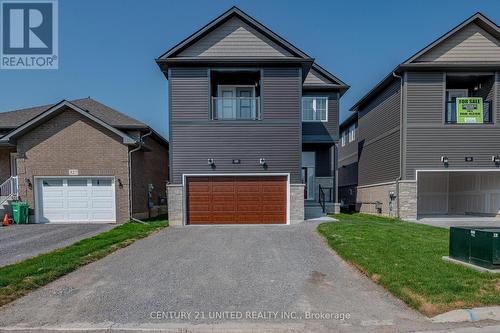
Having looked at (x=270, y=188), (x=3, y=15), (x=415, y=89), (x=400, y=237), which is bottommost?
(x=400, y=237)

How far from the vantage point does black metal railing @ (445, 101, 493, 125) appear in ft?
46.7

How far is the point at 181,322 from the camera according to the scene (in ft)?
13.3

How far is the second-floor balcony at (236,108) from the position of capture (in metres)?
13.8

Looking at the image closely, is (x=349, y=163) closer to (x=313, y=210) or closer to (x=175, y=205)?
(x=313, y=210)

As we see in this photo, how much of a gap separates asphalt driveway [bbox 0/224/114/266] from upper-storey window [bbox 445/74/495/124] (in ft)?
56.0

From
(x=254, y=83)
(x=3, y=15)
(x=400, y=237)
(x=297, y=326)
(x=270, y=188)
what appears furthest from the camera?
(x=254, y=83)

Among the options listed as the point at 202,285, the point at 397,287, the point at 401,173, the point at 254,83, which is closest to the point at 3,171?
the point at 254,83

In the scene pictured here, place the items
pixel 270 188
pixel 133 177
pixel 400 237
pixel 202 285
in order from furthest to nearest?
pixel 133 177, pixel 270 188, pixel 400 237, pixel 202 285

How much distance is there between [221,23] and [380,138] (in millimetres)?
11062

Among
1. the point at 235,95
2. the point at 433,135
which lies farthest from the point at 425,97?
the point at 235,95

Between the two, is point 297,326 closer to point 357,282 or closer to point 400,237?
point 357,282

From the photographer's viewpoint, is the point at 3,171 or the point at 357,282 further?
the point at 3,171

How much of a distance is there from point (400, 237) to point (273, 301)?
6.01m

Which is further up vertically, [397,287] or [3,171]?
[3,171]
